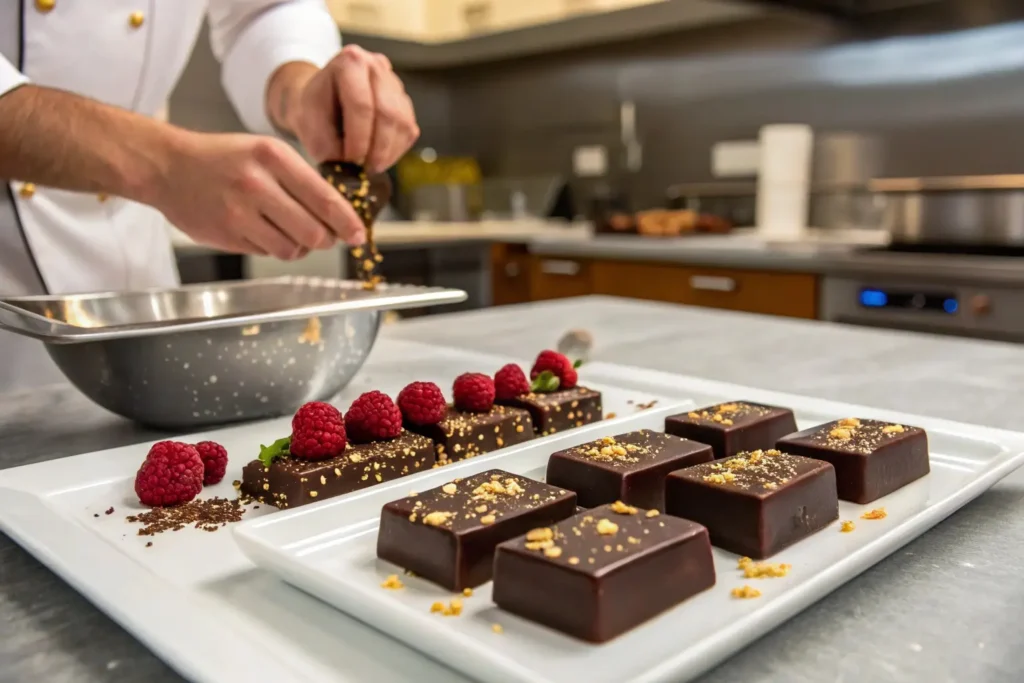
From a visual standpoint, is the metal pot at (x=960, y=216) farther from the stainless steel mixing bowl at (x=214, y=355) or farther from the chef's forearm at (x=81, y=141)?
the chef's forearm at (x=81, y=141)

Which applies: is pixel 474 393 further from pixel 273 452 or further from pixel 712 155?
pixel 712 155

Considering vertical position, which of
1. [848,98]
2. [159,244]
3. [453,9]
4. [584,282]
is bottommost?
[584,282]

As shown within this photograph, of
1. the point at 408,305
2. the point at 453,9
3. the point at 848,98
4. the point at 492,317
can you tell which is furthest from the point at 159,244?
the point at 453,9

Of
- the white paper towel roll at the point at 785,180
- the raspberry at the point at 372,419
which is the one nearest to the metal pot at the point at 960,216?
the white paper towel roll at the point at 785,180

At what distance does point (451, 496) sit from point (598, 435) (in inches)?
11.1

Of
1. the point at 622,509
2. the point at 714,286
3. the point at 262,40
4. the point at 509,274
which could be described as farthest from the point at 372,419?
the point at 509,274

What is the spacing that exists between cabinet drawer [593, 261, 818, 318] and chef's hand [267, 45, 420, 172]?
5.48 feet

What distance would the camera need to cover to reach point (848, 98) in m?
3.21

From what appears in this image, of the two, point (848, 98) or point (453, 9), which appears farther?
point (453, 9)

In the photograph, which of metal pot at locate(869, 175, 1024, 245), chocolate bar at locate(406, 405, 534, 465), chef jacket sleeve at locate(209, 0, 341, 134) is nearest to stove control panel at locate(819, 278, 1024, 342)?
metal pot at locate(869, 175, 1024, 245)

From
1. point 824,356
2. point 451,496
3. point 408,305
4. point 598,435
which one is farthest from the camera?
point 824,356

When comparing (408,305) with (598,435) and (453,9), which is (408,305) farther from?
(453,9)

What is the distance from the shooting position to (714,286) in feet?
9.10

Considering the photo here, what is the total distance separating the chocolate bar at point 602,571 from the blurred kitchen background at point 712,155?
2.03 meters
